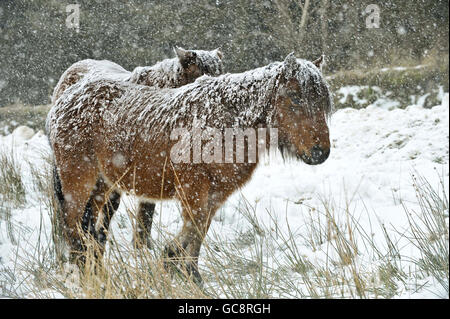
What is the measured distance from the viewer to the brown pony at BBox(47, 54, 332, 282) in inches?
80.5

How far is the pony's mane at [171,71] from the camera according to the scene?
3.56 metres

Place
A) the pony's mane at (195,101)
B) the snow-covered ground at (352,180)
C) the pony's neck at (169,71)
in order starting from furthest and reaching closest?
the pony's neck at (169,71)
the snow-covered ground at (352,180)
the pony's mane at (195,101)

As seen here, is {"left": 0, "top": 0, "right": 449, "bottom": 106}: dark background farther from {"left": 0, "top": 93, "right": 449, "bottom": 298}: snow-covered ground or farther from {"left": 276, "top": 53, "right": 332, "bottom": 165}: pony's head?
{"left": 276, "top": 53, "right": 332, "bottom": 165}: pony's head

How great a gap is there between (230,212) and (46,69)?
148 inches

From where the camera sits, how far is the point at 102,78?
9.69 ft

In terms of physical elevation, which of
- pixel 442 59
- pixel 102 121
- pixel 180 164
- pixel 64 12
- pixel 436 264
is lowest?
pixel 436 264

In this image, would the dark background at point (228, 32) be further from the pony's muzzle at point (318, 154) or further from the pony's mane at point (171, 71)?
the pony's muzzle at point (318, 154)

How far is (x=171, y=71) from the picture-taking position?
3799 millimetres

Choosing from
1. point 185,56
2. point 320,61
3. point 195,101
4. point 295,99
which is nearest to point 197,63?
point 185,56

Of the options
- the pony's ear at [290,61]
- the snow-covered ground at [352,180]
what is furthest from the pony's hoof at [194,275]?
the pony's ear at [290,61]

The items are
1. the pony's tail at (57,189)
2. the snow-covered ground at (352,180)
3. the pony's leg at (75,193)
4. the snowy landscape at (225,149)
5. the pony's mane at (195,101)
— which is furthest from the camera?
the snow-covered ground at (352,180)

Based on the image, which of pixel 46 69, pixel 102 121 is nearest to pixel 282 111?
pixel 102 121

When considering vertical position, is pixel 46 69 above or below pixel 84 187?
above
